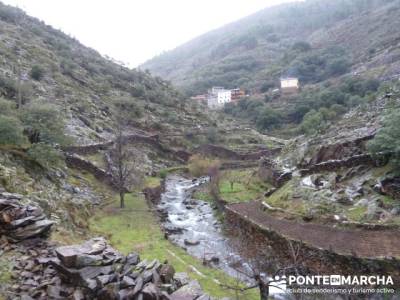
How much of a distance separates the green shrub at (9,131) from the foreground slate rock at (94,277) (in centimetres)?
1344

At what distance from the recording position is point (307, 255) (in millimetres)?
19734

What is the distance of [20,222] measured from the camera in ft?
41.7

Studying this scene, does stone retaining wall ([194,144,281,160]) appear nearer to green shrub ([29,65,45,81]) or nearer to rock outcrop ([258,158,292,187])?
rock outcrop ([258,158,292,187])

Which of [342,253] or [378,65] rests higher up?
[378,65]

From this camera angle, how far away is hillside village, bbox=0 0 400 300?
38.4 ft

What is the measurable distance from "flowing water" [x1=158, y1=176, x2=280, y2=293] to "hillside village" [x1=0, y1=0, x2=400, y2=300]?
0.16 m

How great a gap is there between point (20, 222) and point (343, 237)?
595 inches

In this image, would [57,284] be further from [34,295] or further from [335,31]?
[335,31]

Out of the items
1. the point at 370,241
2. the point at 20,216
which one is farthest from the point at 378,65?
the point at 20,216

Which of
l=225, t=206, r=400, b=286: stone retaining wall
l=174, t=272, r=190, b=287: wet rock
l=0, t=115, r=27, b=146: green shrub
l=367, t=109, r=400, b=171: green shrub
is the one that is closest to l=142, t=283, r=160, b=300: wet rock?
l=174, t=272, r=190, b=287: wet rock

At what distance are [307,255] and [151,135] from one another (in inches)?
1631

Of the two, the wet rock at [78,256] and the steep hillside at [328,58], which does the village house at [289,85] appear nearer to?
the steep hillside at [328,58]

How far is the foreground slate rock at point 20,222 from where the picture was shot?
12.5m

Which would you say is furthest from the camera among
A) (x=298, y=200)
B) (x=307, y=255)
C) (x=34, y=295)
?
(x=298, y=200)
